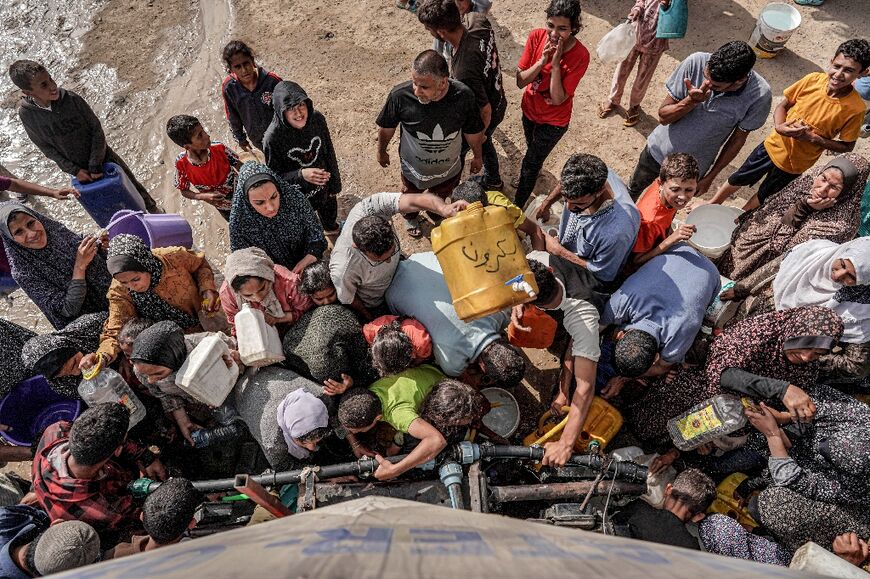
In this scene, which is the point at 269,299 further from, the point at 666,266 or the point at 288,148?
the point at 666,266

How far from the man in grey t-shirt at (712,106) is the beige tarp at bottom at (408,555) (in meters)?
3.52

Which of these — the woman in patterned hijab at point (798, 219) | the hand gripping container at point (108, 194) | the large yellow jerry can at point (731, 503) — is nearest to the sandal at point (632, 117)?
the woman in patterned hijab at point (798, 219)

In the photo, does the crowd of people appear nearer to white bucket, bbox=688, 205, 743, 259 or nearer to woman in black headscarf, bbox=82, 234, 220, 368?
woman in black headscarf, bbox=82, 234, 220, 368

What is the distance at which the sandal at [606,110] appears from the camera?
562cm

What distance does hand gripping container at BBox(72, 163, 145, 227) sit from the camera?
4410mm

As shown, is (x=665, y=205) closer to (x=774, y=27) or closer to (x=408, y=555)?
(x=408, y=555)

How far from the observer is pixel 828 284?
3.24 m

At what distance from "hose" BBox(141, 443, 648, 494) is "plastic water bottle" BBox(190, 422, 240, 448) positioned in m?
0.43

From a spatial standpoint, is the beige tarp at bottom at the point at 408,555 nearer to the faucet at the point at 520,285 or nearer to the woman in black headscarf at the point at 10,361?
the faucet at the point at 520,285

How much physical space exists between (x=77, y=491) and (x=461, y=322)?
8.09 ft

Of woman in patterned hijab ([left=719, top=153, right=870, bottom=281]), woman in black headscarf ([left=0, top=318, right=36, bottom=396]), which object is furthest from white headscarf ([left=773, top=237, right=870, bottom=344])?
woman in black headscarf ([left=0, top=318, right=36, bottom=396])

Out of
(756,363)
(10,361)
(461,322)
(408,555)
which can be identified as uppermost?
(408,555)

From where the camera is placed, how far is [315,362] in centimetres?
323

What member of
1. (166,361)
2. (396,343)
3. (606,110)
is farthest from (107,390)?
(606,110)
